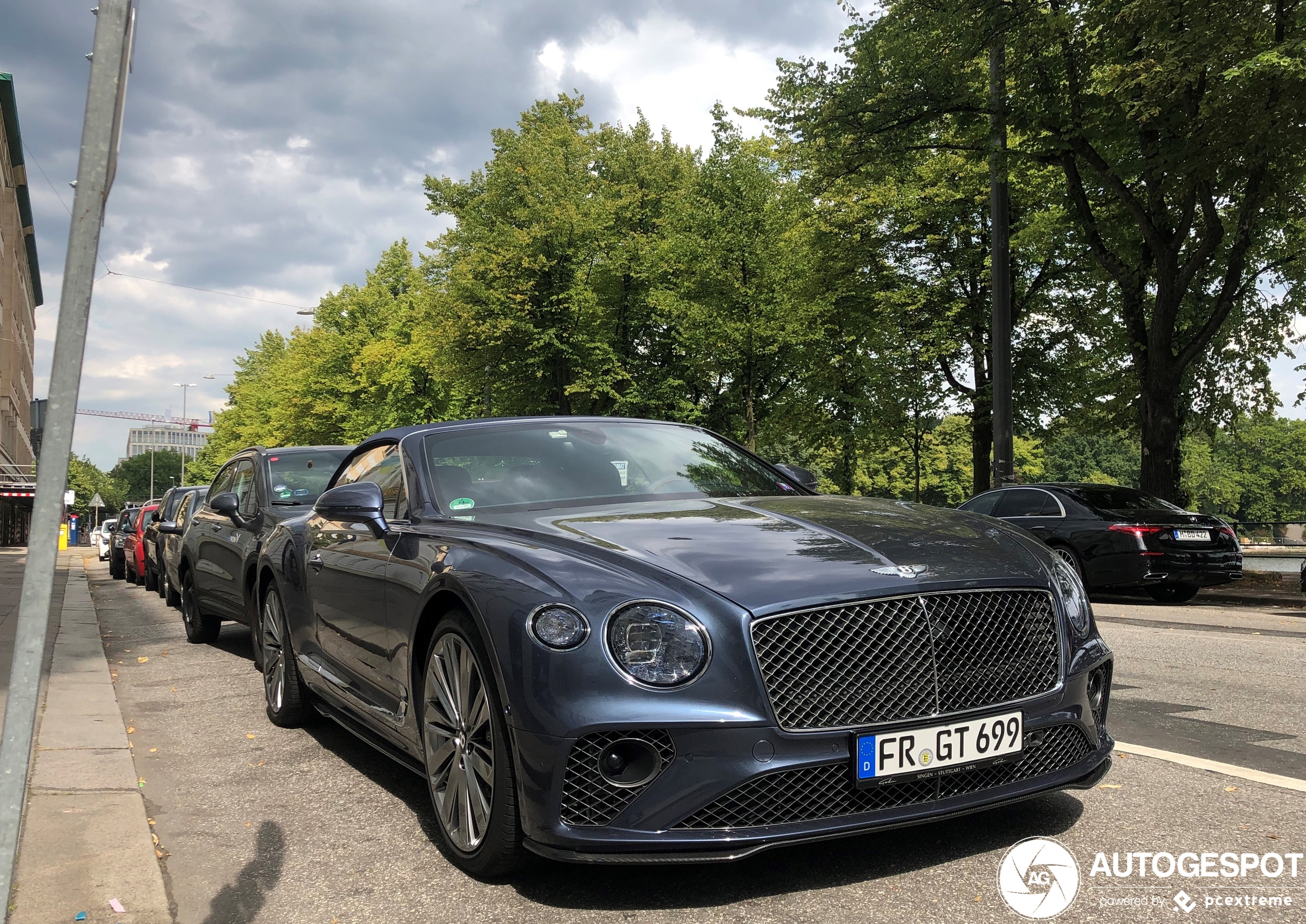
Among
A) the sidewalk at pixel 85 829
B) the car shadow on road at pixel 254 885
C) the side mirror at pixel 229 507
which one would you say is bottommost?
the car shadow on road at pixel 254 885

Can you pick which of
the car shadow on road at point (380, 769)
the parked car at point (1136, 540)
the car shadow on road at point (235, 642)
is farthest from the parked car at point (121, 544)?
the car shadow on road at point (380, 769)

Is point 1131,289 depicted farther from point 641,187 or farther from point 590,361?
point 641,187

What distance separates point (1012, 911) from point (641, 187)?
33.0 metres

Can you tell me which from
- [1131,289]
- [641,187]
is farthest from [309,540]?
[641,187]

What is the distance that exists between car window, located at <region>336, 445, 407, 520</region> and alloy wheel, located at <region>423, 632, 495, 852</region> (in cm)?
96

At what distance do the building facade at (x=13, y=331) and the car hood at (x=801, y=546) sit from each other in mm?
50650

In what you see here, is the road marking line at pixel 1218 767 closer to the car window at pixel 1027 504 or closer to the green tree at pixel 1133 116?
the green tree at pixel 1133 116

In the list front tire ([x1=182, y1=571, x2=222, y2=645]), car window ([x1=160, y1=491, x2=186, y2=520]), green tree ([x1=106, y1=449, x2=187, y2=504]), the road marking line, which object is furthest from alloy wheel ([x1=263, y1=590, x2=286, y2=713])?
green tree ([x1=106, y1=449, x2=187, y2=504])

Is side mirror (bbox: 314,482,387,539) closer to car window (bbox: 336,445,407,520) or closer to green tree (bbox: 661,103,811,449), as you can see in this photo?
car window (bbox: 336,445,407,520)

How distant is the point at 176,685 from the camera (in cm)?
797

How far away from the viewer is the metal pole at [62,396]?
221 cm

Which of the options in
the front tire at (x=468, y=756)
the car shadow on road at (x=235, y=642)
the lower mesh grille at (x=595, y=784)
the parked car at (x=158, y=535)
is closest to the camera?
the lower mesh grille at (x=595, y=784)

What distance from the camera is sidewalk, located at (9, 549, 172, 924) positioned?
11.0 ft

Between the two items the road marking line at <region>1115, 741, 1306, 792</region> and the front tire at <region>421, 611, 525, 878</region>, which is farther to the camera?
the road marking line at <region>1115, 741, 1306, 792</region>
